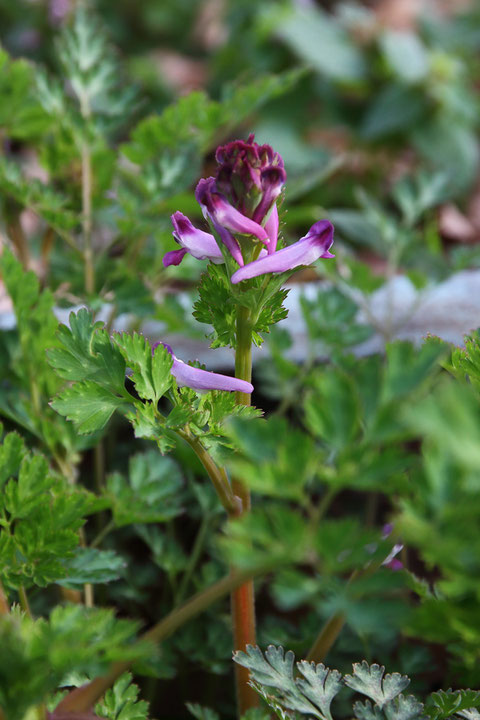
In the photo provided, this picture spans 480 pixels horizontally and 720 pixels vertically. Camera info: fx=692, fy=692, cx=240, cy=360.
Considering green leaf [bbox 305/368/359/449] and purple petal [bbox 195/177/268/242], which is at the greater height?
purple petal [bbox 195/177/268/242]

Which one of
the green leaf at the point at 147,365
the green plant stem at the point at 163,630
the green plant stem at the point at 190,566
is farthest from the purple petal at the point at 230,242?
the green plant stem at the point at 190,566

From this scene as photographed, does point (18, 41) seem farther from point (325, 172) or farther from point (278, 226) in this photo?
point (278, 226)

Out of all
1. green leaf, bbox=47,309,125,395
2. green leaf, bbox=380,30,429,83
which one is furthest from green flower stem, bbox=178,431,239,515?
green leaf, bbox=380,30,429,83

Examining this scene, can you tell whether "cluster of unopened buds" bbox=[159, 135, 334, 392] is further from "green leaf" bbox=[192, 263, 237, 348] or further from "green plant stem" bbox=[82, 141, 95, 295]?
"green plant stem" bbox=[82, 141, 95, 295]

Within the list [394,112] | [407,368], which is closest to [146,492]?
[407,368]

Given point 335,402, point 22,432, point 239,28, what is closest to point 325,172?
point 22,432

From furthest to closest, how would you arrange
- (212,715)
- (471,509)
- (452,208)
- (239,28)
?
(239,28) → (452,208) → (212,715) → (471,509)

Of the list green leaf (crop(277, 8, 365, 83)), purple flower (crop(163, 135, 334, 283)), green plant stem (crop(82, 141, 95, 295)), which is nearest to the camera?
purple flower (crop(163, 135, 334, 283))
